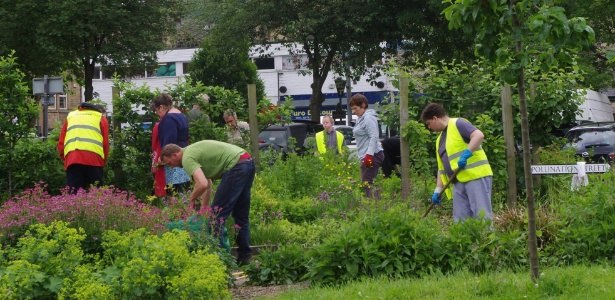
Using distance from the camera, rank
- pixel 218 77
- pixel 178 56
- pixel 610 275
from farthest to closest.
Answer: pixel 178 56 → pixel 218 77 → pixel 610 275

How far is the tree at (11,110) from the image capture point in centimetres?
1276

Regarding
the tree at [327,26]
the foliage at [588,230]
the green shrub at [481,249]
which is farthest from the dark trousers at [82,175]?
Result: the tree at [327,26]

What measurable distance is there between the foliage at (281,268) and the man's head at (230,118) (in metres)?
5.80

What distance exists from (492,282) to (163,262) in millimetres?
2332

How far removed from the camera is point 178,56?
211ft

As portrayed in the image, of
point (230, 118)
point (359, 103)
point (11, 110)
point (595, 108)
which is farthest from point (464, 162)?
point (595, 108)

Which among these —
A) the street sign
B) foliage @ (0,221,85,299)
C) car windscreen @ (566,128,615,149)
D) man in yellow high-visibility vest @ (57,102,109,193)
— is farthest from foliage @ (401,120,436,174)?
car windscreen @ (566,128,615,149)

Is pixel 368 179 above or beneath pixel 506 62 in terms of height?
beneath

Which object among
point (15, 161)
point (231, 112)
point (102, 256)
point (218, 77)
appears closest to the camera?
point (102, 256)

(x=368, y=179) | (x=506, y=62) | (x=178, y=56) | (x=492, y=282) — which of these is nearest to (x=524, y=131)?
(x=506, y=62)

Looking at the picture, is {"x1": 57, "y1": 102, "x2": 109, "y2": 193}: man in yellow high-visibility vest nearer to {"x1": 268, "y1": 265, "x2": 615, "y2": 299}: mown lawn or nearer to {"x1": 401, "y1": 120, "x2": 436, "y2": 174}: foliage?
{"x1": 401, "y1": 120, "x2": 436, "y2": 174}: foliage

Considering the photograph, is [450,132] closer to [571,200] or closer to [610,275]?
[571,200]

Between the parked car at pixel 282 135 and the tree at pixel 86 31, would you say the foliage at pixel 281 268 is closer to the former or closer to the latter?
the parked car at pixel 282 135

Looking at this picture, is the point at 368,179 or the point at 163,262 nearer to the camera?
the point at 163,262
